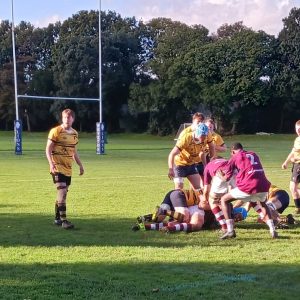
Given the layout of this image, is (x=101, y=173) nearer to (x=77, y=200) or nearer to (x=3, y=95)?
(x=77, y=200)

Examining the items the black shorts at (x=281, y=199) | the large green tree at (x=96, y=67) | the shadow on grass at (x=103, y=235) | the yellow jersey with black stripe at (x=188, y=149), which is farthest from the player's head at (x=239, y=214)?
the large green tree at (x=96, y=67)

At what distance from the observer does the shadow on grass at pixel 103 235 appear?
28.3 ft

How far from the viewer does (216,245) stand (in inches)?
335

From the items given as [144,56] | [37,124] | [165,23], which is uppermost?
[165,23]

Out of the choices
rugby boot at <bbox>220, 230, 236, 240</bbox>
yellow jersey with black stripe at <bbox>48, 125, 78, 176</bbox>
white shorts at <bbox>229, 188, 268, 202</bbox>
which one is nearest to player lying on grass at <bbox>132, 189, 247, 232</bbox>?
rugby boot at <bbox>220, 230, 236, 240</bbox>

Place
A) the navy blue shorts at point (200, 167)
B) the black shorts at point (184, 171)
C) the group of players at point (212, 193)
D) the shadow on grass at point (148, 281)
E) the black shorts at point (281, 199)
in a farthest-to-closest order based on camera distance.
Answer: the navy blue shorts at point (200, 167) < the black shorts at point (184, 171) < the black shorts at point (281, 199) < the group of players at point (212, 193) < the shadow on grass at point (148, 281)

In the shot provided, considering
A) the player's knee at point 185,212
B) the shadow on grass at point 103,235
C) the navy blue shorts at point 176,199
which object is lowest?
the shadow on grass at point 103,235

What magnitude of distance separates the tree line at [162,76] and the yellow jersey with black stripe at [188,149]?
53630 millimetres

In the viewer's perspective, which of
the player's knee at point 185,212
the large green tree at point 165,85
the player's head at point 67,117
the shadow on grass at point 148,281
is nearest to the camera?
the shadow on grass at point 148,281

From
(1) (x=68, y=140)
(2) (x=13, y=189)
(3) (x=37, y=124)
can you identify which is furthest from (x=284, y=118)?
(1) (x=68, y=140)

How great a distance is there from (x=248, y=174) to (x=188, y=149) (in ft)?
7.08

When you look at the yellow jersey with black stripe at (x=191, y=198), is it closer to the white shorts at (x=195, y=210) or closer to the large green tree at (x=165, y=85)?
the white shorts at (x=195, y=210)

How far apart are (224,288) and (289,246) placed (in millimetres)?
2516

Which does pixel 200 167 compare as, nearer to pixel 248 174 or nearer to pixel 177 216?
pixel 177 216
